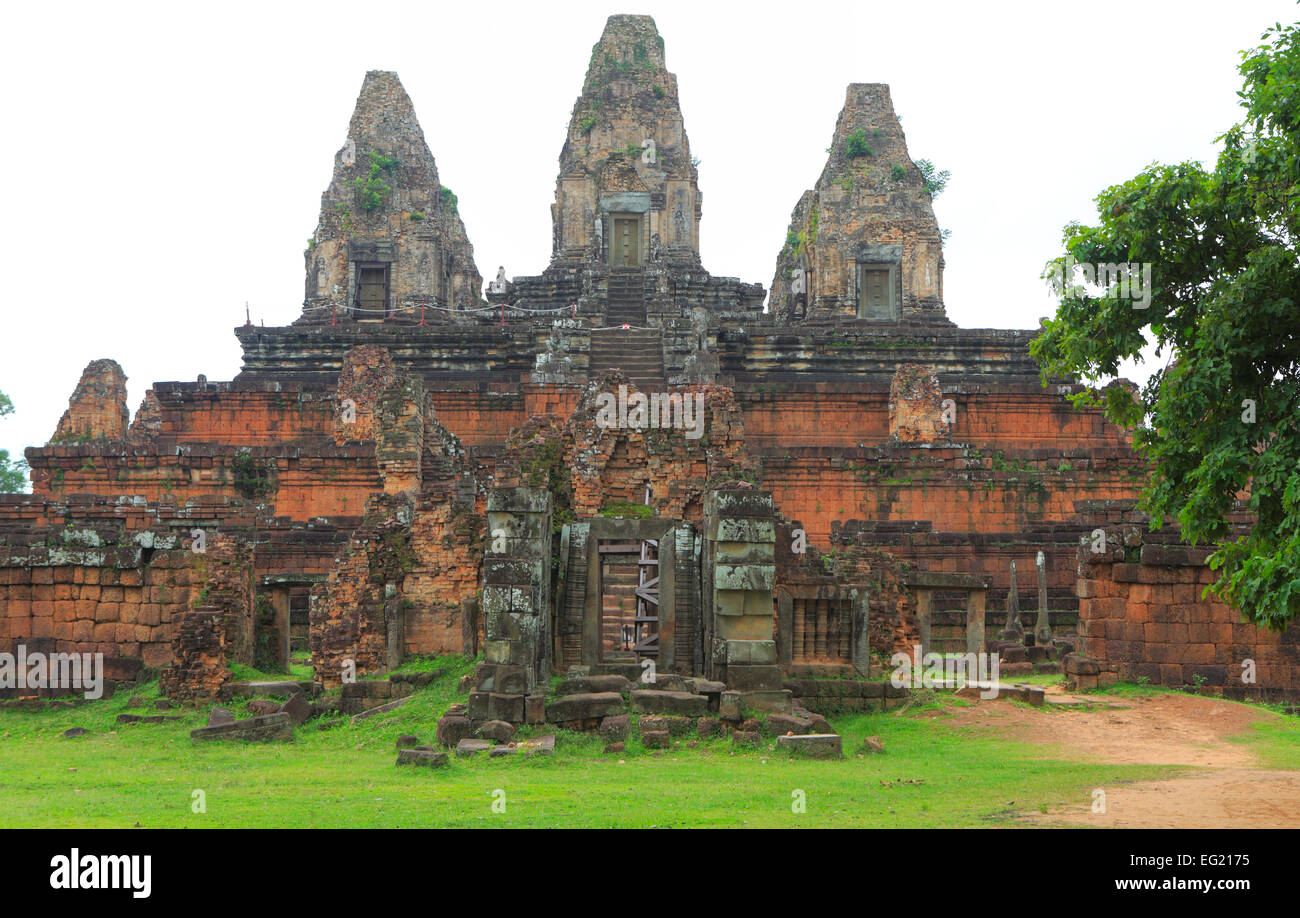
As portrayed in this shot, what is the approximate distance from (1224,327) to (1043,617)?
10732 millimetres

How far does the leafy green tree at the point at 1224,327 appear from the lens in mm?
10469

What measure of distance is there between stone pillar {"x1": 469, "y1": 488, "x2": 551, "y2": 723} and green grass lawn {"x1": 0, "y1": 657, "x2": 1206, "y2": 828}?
2.44 feet

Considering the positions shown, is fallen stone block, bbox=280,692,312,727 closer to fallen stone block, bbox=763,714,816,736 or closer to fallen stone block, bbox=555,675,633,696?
fallen stone block, bbox=555,675,633,696

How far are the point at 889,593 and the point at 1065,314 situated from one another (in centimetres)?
615

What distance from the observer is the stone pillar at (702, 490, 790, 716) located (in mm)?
14062

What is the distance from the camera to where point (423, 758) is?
11.7 metres

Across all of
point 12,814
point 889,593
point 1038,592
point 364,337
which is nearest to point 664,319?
point 364,337

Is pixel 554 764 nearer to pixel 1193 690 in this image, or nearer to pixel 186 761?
pixel 186 761

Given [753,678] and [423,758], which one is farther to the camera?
[753,678]

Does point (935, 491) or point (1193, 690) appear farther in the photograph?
point (935, 491)

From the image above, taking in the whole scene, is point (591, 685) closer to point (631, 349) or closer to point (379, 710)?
point (379, 710)

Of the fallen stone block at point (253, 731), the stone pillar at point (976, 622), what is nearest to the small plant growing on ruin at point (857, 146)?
the stone pillar at point (976, 622)

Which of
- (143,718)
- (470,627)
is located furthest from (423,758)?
(470,627)

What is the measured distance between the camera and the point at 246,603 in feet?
57.3
